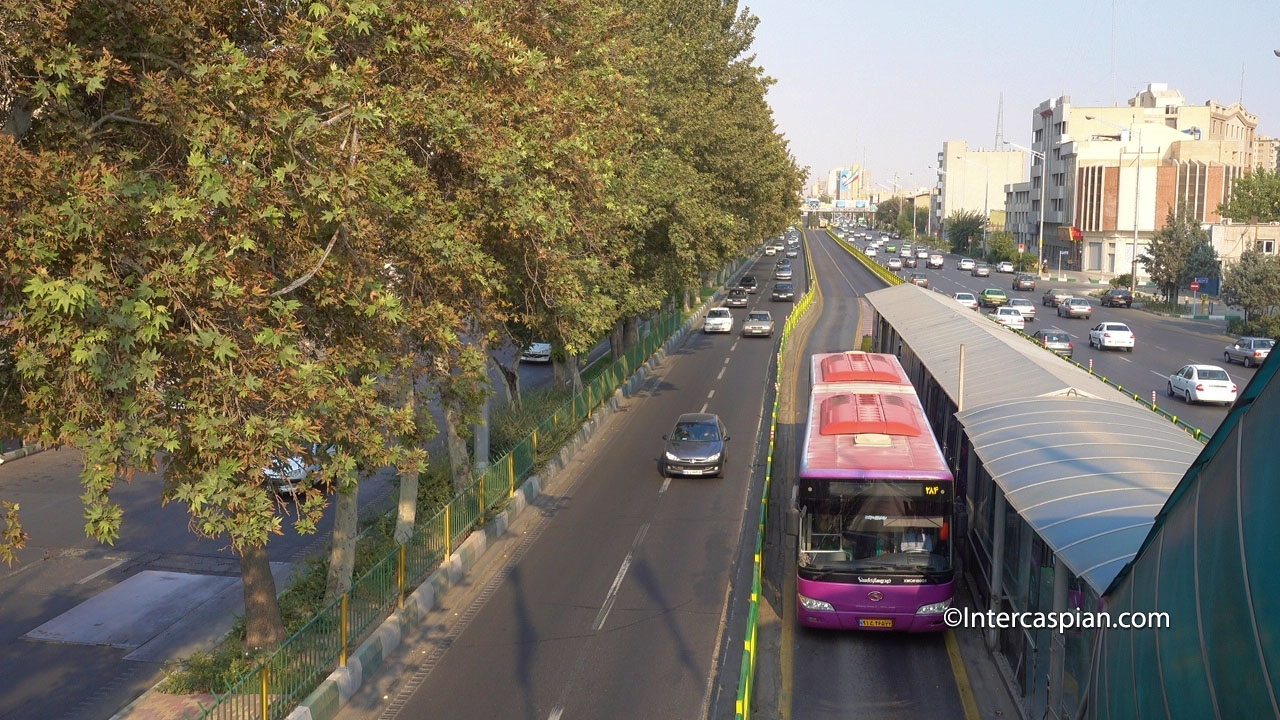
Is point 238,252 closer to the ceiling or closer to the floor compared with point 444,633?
closer to the ceiling

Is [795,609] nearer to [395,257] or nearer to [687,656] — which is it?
[687,656]

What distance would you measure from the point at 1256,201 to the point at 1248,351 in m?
59.7

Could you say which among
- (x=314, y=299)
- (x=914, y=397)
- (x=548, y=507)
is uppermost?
(x=314, y=299)

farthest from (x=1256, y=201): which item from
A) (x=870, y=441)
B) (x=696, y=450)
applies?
(x=870, y=441)

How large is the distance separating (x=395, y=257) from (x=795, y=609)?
786cm

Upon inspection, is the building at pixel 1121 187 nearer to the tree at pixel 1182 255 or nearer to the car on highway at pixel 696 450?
the tree at pixel 1182 255

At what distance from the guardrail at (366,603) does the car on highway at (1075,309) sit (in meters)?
43.5

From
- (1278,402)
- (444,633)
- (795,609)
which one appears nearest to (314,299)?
(444,633)

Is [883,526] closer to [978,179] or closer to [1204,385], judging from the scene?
[1204,385]

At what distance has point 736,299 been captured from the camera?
6850 centimetres

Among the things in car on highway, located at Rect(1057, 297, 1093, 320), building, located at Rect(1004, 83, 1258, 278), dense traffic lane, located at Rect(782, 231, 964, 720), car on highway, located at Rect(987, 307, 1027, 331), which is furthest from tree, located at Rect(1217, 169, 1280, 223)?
dense traffic lane, located at Rect(782, 231, 964, 720)

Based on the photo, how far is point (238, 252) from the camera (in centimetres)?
1053

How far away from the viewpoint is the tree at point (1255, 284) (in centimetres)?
Result: 5003

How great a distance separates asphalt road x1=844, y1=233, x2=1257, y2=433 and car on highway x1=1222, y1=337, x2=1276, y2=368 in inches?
12.8
